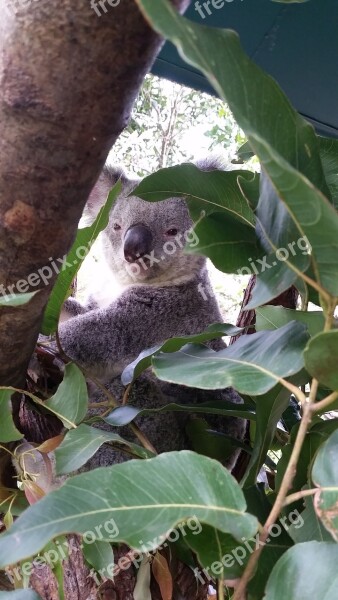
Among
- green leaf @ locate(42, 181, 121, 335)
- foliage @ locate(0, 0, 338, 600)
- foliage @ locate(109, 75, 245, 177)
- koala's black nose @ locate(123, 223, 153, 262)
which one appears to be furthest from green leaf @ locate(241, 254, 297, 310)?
foliage @ locate(109, 75, 245, 177)

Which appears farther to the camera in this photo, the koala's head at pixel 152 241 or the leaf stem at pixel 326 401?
the koala's head at pixel 152 241

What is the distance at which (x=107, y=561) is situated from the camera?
2.78 feet

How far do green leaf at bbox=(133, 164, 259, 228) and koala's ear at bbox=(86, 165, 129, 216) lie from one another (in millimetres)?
1121

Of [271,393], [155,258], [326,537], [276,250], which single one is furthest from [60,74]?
[155,258]

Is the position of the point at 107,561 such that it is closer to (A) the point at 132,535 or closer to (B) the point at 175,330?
(A) the point at 132,535

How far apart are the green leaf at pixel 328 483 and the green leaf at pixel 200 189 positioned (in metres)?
0.40

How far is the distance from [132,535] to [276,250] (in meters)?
0.33

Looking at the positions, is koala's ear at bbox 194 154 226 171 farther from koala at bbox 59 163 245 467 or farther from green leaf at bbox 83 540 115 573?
green leaf at bbox 83 540 115 573

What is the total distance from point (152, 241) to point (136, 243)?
3.7 inches

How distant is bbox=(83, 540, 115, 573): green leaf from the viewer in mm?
843

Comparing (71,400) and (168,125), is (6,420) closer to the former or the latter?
(71,400)

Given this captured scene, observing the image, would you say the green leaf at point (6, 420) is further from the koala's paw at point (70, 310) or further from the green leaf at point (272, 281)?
the koala's paw at point (70, 310)

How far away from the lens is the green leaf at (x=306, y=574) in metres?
0.54

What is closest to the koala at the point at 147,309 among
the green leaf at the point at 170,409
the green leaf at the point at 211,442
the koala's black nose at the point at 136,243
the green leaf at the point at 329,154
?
the koala's black nose at the point at 136,243
